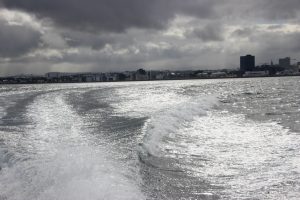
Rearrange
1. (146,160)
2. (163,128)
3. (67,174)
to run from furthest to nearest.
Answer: (163,128) < (146,160) < (67,174)

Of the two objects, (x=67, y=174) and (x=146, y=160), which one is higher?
(x=67, y=174)

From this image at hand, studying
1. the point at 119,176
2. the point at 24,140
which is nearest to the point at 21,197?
the point at 119,176

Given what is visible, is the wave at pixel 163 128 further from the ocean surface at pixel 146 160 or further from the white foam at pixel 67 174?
the white foam at pixel 67 174

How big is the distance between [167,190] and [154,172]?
1773 millimetres

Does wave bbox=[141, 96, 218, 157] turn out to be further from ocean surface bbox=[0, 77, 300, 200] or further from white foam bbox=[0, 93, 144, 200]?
white foam bbox=[0, 93, 144, 200]

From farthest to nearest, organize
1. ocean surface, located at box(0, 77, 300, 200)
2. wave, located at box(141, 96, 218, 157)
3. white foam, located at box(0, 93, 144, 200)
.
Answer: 1. wave, located at box(141, 96, 218, 157)
2. ocean surface, located at box(0, 77, 300, 200)
3. white foam, located at box(0, 93, 144, 200)

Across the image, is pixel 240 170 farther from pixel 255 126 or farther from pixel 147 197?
pixel 255 126

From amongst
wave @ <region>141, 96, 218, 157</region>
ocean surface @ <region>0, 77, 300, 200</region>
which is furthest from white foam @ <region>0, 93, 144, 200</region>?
wave @ <region>141, 96, 218, 157</region>

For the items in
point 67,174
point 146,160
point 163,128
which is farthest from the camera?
point 163,128

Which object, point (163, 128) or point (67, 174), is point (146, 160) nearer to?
point (67, 174)

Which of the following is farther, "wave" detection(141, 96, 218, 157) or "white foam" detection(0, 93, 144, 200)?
"wave" detection(141, 96, 218, 157)

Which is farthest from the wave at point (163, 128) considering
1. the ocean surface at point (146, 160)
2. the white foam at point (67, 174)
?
the white foam at point (67, 174)

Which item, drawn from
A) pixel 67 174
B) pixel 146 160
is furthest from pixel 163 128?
pixel 67 174

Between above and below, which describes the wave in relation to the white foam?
below
